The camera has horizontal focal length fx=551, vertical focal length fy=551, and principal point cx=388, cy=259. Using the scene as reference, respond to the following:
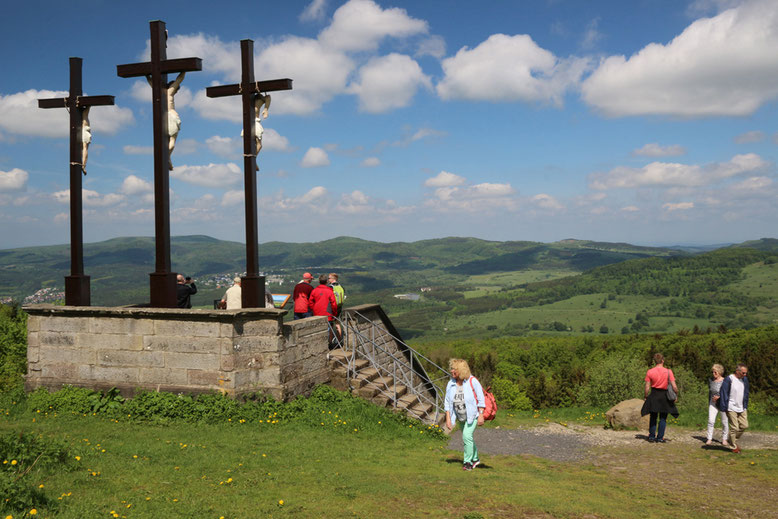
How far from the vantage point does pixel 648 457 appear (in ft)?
34.2

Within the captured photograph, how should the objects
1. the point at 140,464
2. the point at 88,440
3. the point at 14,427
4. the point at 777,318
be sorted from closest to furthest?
the point at 140,464 < the point at 88,440 < the point at 14,427 < the point at 777,318

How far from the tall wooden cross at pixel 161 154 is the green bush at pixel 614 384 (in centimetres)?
3166

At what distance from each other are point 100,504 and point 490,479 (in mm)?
5021

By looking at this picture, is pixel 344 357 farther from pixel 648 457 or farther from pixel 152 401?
pixel 648 457

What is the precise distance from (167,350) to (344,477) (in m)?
5.14

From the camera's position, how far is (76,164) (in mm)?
12484

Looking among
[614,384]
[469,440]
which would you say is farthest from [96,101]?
[614,384]

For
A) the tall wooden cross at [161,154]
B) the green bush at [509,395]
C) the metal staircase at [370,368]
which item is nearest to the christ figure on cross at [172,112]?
the tall wooden cross at [161,154]

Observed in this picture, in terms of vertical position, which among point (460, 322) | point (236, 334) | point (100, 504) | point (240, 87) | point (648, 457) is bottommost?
point (460, 322)

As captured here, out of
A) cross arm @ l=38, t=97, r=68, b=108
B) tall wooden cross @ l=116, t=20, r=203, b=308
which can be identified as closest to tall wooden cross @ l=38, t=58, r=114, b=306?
cross arm @ l=38, t=97, r=68, b=108

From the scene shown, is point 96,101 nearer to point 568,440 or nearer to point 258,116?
point 258,116

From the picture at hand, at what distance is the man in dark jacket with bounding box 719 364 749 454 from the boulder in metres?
2.65

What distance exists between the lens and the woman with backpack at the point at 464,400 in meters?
8.28

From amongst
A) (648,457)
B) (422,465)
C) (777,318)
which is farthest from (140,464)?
(777,318)
